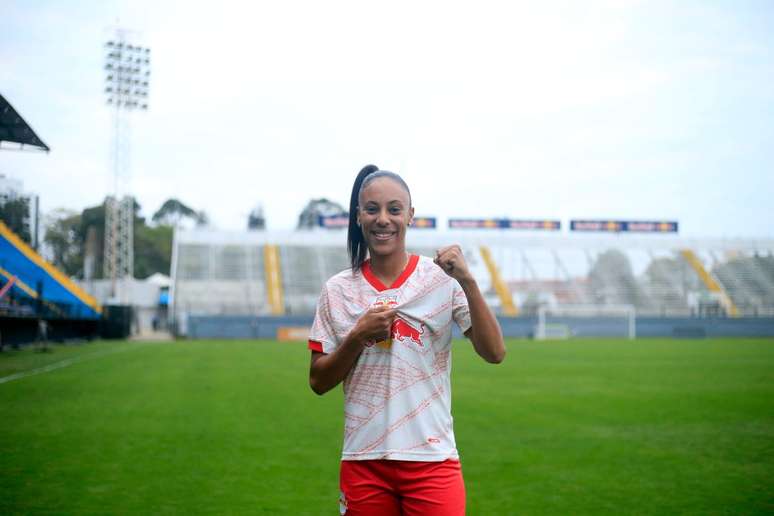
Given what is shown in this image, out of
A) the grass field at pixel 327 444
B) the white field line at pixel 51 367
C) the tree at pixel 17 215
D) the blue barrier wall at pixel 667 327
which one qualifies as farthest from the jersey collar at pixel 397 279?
the blue barrier wall at pixel 667 327

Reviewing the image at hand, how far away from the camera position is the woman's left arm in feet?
9.29

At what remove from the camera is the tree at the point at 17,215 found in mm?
26820

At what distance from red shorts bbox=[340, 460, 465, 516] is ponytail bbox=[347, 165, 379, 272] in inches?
32.1

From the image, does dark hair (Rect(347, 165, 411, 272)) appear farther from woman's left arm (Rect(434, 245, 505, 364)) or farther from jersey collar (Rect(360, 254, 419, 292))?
woman's left arm (Rect(434, 245, 505, 364))

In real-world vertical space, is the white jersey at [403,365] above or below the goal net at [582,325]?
above

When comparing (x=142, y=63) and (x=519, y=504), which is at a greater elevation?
(x=142, y=63)

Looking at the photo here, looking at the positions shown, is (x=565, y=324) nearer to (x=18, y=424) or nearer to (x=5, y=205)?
(x=5, y=205)

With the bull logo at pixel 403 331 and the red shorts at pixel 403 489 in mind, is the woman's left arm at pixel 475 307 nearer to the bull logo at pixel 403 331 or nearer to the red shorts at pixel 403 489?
the bull logo at pixel 403 331

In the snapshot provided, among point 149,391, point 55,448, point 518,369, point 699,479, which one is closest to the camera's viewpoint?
point 699,479

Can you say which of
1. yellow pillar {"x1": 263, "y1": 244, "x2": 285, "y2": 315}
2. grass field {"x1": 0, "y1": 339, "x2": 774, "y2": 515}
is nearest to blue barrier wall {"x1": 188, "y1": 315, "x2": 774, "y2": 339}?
yellow pillar {"x1": 263, "y1": 244, "x2": 285, "y2": 315}

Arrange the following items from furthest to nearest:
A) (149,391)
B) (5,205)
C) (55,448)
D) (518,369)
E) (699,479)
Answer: (5,205), (518,369), (149,391), (55,448), (699,479)

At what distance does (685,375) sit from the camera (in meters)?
19.7

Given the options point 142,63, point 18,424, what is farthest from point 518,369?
point 142,63

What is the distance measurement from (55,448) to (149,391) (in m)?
6.56
